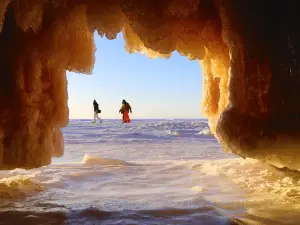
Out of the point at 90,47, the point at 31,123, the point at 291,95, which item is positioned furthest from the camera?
the point at 90,47

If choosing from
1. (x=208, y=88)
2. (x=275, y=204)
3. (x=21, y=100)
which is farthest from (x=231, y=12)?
(x=21, y=100)

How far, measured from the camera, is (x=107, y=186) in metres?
5.65

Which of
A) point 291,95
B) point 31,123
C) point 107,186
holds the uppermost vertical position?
point 291,95

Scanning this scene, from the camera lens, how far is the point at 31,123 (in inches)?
170

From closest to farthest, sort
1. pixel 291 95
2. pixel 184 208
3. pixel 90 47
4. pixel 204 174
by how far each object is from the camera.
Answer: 1. pixel 291 95
2. pixel 184 208
3. pixel 90 47
4. pixel 204 174

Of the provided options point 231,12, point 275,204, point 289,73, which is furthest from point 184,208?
point 231,12

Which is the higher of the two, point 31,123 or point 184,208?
point 31,123

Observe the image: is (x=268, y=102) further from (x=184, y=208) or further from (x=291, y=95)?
(x=184, y=208)

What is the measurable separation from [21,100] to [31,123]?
0.93ft

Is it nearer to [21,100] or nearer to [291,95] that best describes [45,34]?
[21,100]

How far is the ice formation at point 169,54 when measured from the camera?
3455mm

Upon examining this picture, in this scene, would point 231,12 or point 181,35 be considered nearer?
point 231,12

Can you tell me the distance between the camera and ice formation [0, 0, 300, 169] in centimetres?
346

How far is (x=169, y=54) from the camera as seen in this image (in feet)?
14.3
